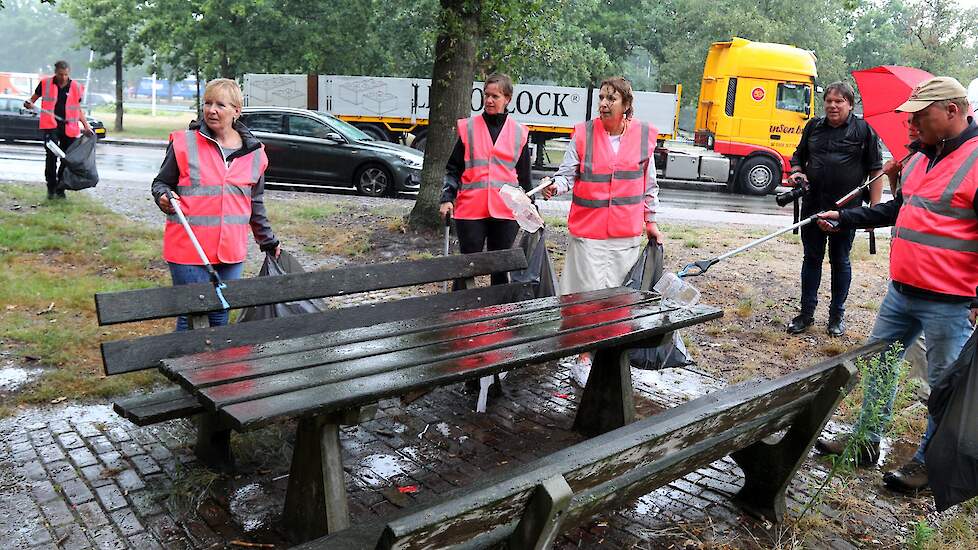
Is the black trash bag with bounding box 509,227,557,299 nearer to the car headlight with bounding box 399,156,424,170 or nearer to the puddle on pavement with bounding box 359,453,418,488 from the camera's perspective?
the puddle on pavement with bounding box 359,453,418,488

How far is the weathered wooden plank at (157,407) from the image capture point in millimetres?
3244

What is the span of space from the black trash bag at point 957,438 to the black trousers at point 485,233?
9.21 ft

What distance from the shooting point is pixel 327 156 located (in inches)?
577

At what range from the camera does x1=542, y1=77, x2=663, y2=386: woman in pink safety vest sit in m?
5.12

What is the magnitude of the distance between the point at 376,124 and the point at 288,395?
1983 centimetres

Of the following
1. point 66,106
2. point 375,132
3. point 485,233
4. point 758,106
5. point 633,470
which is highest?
point 758,106

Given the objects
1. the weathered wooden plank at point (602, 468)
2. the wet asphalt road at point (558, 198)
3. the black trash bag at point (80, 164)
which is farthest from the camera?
the wet asphalt road at point (558, 198)

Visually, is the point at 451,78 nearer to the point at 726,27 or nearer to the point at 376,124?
the point at 376,124

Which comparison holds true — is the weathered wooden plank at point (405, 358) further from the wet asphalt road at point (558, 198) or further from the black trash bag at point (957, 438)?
the wet asphalt road at point (558, 198)

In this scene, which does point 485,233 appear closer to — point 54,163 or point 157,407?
point 157,407

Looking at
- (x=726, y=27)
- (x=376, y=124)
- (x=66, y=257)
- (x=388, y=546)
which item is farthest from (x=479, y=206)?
(x=726, y=27)

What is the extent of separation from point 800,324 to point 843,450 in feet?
8.60

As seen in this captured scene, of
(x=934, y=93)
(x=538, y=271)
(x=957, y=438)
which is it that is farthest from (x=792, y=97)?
(x=957, y=438)

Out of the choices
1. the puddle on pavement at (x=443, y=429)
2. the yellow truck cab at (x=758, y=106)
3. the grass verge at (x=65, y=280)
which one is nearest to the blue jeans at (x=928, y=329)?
the puddle on pavement at (x=443, y=429)
